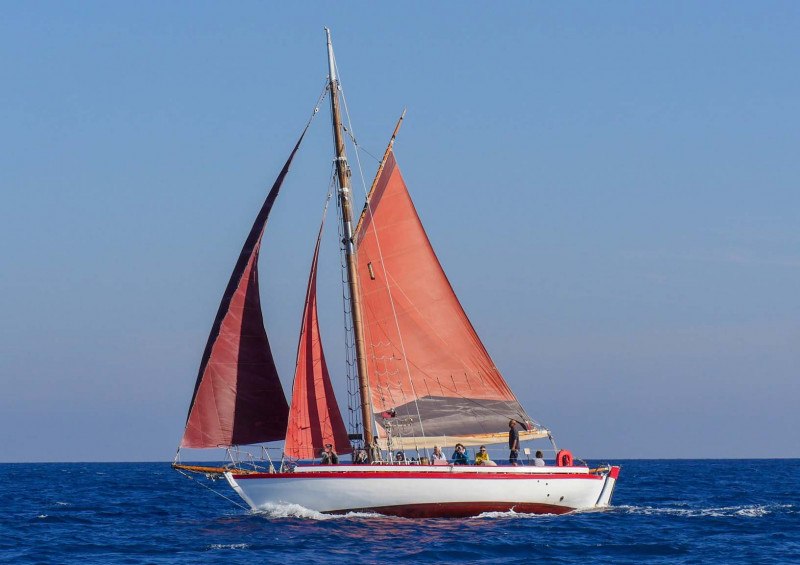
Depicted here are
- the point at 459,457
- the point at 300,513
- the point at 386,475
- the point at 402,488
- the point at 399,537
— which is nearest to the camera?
the point at 399,537

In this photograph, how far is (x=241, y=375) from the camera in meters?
36.3

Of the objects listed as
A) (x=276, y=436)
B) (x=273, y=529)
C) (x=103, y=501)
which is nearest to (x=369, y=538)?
(x=273, y=529)

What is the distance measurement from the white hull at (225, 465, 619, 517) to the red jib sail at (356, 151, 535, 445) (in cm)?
315

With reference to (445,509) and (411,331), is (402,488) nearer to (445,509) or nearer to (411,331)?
(445,509)

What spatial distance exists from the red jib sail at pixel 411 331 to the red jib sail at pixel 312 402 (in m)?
1.75

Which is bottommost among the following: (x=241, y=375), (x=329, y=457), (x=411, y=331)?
(x=329, y=457)

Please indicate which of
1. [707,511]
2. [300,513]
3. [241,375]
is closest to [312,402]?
[241,375]

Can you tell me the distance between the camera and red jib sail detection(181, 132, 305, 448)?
36031 mm

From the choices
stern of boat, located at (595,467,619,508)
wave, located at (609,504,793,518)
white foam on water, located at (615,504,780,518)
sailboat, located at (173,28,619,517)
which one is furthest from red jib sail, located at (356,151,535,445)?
white foam on water, located at (615,504,780,518)

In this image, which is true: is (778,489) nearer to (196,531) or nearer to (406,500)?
(406,500)

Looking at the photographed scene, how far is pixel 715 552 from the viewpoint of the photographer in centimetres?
3052

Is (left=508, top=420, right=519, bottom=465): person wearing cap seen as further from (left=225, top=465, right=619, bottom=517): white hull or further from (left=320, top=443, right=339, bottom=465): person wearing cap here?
(left=320, top=443, right=339, bottom=465): person wearing cap

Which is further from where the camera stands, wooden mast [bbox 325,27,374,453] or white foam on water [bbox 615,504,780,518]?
white foam on water [bbox 615,504,780,518]

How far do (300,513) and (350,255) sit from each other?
892 cm
